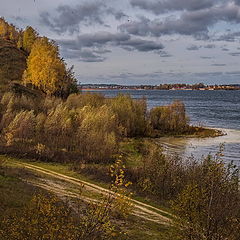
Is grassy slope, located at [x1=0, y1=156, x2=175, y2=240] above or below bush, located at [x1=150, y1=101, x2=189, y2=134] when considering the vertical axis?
below

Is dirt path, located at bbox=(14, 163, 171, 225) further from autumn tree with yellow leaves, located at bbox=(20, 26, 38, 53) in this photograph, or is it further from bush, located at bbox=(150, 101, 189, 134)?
autumn tree with yellow leaves, located at bbox=(20, 26, 38, 53)

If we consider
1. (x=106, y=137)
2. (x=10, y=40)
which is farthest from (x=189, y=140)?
(x=10, y=40)

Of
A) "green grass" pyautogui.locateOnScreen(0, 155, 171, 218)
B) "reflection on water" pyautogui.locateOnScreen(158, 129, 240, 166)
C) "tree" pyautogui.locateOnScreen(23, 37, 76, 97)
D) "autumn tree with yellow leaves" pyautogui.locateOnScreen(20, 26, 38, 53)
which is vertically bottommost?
"reflection on water" pyautogui.locateOnScreen(158, 129, 240, 166)

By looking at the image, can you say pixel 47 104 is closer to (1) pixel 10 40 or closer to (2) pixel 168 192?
(2) pixel 168 192

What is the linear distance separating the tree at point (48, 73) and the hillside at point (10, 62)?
618cm

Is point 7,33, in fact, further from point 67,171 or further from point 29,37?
point 67,171

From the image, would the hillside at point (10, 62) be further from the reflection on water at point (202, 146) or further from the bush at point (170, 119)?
the reflection on water at point (202, 146)

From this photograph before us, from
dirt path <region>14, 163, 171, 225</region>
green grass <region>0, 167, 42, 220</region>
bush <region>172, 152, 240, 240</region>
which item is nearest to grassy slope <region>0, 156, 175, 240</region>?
green grass <region>0, 167, 42, 220</region>

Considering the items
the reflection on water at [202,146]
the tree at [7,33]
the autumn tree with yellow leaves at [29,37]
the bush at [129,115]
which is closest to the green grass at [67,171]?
the reflection on water at [202,146]

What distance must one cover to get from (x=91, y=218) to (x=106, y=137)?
83.3 ft

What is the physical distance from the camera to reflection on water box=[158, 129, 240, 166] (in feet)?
123

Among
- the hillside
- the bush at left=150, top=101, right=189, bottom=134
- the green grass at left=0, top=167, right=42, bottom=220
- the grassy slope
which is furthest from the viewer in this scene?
the hillside

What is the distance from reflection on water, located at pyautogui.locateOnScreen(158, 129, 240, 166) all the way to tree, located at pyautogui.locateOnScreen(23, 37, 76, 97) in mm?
22850

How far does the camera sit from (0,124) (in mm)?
33625
